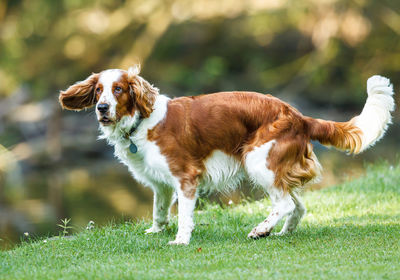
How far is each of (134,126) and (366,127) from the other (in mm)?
2380

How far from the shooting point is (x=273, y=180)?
5.78 metres

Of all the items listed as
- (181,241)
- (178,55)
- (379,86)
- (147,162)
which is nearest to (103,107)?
(147,162)

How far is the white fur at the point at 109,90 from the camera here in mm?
5656

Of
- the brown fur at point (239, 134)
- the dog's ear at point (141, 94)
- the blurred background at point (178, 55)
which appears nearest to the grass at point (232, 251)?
the brown fur at point (239, 134)

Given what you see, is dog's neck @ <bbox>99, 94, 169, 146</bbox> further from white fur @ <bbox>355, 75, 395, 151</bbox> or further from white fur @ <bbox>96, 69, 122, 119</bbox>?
white fur @ <bbox>355, 75, 395, 151</bbox>

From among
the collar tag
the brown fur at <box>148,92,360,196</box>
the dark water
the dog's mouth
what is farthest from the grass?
the dark water

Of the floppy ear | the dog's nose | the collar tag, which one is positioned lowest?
the collar tag

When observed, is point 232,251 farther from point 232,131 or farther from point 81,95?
point 81,95

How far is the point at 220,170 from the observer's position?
5992 millimetres

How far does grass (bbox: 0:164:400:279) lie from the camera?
4.41 metres

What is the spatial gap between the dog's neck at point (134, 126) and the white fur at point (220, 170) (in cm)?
68

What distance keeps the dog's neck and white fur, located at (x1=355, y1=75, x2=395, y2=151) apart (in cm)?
207

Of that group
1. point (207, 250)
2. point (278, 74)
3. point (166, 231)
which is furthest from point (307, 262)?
point (278, 74)

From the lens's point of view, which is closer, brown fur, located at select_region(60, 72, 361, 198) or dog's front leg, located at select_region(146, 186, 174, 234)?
brown fur, located at select_region(60, 72, 361, 198)
